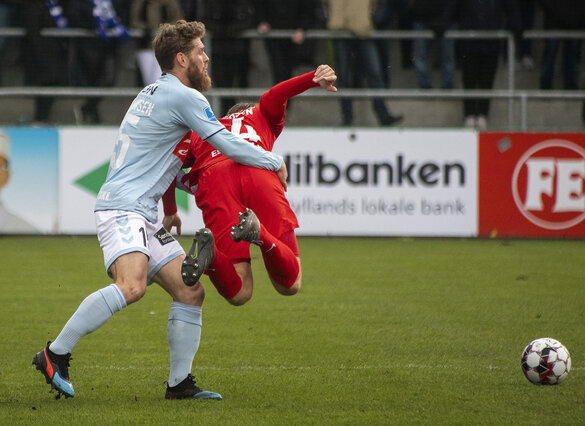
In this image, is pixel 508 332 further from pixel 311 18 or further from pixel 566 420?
pixel 311 18

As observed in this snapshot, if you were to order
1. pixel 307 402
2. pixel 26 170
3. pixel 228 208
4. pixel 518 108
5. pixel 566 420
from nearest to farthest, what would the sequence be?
pixel 566 420
pixel 307 402
pixel 228 208
pixel 26 170
pixel 518 108

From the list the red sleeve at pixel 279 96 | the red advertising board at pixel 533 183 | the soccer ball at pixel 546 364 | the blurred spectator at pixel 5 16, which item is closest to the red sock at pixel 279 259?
the red sleeve at pixel 279 96

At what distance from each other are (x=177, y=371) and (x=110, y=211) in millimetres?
925

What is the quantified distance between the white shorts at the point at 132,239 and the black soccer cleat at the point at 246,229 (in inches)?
14.3

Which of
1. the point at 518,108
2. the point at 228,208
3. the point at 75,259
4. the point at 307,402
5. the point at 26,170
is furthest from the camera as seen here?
the point at 518,108

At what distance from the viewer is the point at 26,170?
13.2 meters

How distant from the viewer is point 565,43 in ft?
48.0

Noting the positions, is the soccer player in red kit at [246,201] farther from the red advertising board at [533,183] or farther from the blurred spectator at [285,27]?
the blurred spectator at [285,27]

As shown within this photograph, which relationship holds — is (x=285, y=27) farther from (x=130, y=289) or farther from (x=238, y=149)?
(x=130, y=289)

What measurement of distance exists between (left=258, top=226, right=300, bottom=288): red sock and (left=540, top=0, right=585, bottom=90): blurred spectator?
9605 mm

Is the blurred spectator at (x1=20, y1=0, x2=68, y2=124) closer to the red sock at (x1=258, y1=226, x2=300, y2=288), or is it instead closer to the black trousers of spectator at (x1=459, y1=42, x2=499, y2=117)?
the black trousers of spectator at (x1=459, y1=42, x2=499, y2=117)

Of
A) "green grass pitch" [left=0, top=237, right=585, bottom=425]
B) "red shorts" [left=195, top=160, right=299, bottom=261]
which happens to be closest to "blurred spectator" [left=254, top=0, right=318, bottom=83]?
"green grass pitch" [left=0, top=237, right=585, bottom=425]

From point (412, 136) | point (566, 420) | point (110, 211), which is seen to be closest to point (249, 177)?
point (110, 211)

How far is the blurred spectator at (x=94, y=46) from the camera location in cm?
1395
